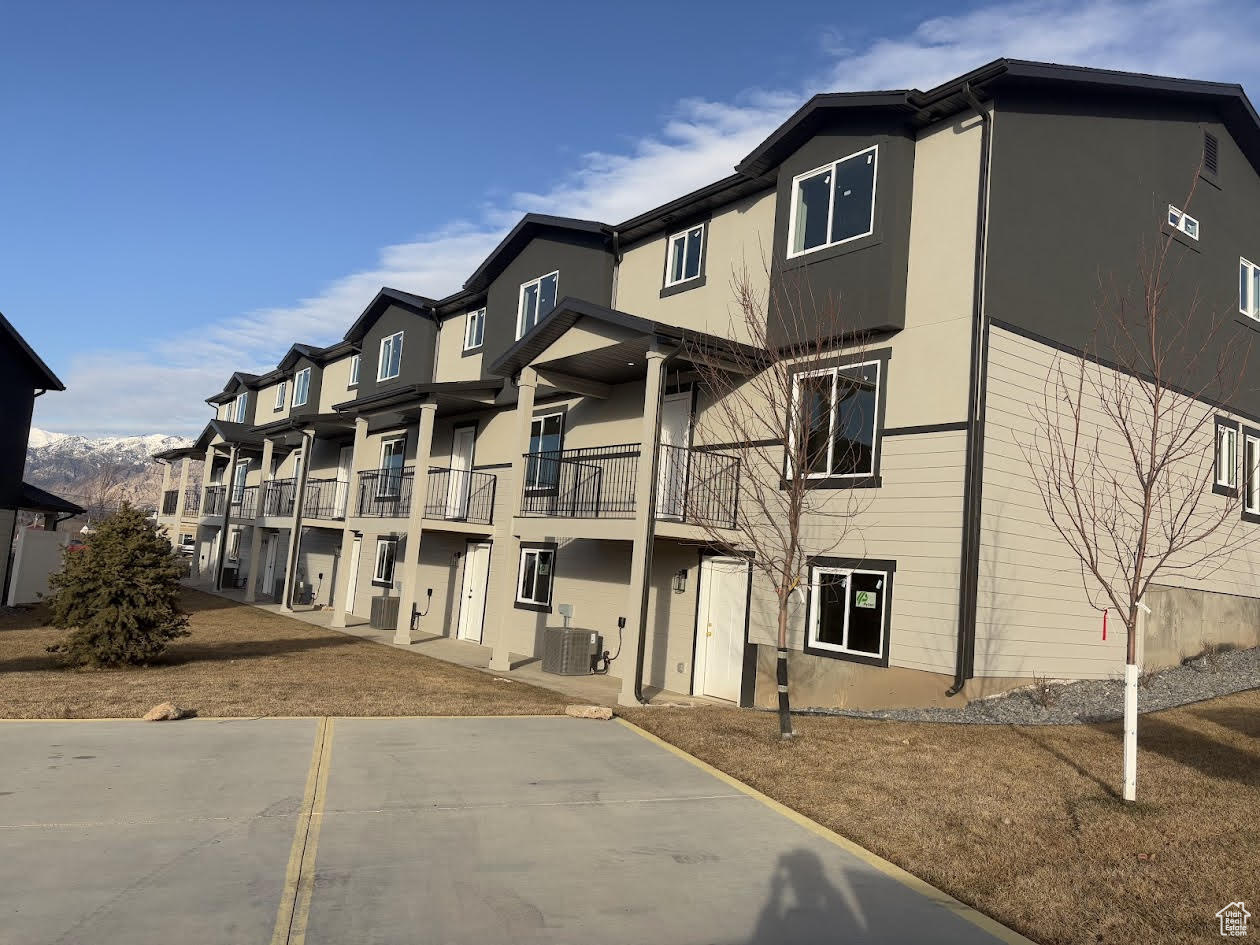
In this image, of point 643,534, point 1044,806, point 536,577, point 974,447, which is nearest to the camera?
point 1044,806

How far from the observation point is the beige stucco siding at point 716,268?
15.2 m

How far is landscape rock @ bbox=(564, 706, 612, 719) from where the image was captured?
1169cm

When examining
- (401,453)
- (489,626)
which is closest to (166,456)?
(401,453)

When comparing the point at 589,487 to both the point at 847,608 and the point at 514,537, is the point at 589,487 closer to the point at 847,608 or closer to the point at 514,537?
the point at 514,537

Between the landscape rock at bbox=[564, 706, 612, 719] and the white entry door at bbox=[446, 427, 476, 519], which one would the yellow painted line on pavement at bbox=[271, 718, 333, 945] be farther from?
the white entry door at bbox=[446, 427, 476, 519]

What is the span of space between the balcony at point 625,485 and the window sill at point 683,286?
3015mm

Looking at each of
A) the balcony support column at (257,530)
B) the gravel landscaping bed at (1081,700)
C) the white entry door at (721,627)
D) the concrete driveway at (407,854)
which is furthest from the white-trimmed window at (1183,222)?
the balcony support column at (257,530)

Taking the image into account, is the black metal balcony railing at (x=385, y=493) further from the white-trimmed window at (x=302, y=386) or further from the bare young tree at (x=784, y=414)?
the bare young tree at (x=784, y=414)

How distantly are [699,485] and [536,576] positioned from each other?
6.68 m

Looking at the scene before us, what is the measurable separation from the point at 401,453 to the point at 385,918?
22.6 metres

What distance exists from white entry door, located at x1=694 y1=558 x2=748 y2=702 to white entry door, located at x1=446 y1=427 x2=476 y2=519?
825 centimetres

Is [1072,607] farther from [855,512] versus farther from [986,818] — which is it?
[986,818]

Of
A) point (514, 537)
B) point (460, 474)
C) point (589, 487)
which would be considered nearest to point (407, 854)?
point (514, 537)

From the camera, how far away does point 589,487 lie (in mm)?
17625
